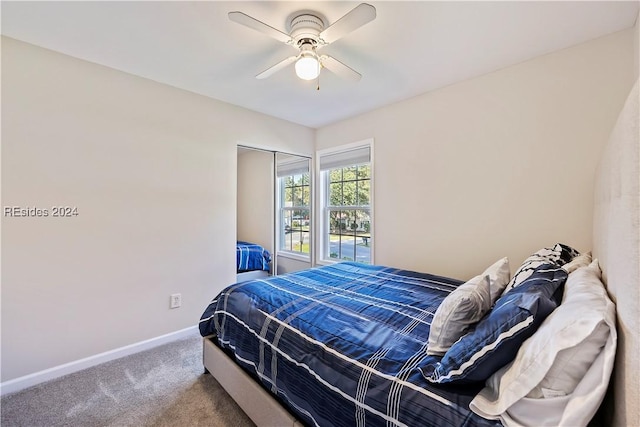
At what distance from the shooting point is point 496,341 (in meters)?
0.82

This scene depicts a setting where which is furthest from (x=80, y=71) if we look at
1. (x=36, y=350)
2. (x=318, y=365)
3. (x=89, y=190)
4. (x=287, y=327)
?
(x=318, y=365)

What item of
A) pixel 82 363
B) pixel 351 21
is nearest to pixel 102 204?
pixel 82 363

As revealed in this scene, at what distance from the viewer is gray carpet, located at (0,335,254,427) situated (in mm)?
1592

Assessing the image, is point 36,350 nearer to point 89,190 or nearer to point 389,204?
point 89,190

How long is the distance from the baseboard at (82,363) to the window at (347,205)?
2.03 m

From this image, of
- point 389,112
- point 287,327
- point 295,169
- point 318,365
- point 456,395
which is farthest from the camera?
point 295,169

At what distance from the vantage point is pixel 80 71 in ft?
6.95

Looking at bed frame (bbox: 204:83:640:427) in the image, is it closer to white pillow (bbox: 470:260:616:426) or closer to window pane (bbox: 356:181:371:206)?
white pillow (bbox: 470:260:616:426)

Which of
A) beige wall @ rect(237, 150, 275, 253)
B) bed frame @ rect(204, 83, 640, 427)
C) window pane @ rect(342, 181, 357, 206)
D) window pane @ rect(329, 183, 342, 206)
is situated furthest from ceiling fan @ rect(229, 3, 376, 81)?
window pane @ rect(329, 183, 342, 206)

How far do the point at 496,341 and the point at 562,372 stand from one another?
6.1 inches

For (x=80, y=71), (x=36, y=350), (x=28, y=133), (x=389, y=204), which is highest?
(x=80, y=71)

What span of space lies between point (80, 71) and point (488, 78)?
336 centimetres

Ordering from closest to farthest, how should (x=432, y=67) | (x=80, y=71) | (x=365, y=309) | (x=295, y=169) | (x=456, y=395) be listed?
(x=456, y=395) < (x=365, y=309) < (x=80, y=71) < (x=432, y=67) < (x=295, y=169)

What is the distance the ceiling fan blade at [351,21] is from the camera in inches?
52.4
